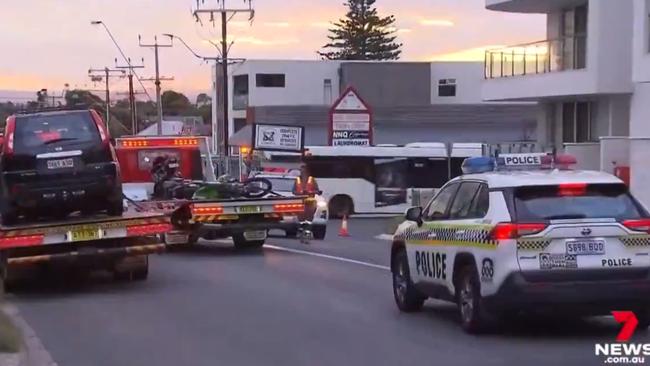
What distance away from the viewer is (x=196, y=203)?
23344mm

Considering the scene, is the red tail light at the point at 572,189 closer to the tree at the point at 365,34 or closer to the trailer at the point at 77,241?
the trailer at the point at 77,241

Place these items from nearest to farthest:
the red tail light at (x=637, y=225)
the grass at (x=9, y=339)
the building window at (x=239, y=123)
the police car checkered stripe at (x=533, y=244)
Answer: the grass at (x=9, y=339)
the police car checkered stripe at (x=533, y=244)
the red tail light at (x=637, y=225)
the building window at (x=239, y=123)

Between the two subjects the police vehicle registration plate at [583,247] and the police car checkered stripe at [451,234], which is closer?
the police vehicle registration plate at [583,247]

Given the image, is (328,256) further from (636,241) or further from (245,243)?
(636,241)

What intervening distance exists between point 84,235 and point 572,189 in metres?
8.58

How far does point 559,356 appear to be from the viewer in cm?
1048

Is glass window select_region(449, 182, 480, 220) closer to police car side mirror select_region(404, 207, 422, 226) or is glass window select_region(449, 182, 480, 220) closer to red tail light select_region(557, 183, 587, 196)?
police car side mirror select_region(404, 207, 422, 226)

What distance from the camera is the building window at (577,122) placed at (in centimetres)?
3634

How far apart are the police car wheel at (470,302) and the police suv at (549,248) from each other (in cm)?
1

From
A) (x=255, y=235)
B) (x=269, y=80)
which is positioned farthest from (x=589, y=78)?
(x=269, y=80)

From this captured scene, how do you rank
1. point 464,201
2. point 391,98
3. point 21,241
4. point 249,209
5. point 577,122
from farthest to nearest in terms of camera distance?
point 391,98 < point 577,122 < point 249,209 < point 21,241 < point 464,201

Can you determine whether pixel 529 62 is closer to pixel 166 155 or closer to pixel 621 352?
pixel 166 155

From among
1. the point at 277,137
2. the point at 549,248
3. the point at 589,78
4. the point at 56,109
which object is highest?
the point at 589,78

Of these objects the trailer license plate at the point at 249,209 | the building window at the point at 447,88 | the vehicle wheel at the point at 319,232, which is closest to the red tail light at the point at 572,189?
the trailer license plate at the point at 249,209
